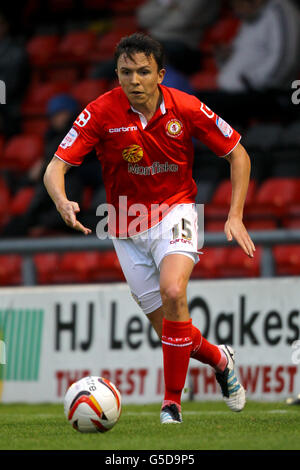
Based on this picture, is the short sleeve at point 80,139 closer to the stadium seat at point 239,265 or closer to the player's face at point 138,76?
the player's face at point 138,76

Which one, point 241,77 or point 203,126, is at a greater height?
point 241,77

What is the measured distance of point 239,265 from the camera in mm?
10320

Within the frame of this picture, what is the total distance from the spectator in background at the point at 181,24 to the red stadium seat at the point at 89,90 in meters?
0.96

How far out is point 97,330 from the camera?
901 centimetres

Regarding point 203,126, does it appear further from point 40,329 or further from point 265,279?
point 40,329

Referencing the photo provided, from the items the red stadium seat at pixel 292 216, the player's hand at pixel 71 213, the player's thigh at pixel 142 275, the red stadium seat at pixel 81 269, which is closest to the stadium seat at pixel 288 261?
the red stadium seat at pixel 292 216

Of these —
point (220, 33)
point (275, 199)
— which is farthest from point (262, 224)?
point (220, 33)

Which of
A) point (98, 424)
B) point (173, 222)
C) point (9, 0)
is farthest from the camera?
point (9, 0)

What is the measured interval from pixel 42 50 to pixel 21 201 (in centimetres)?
358

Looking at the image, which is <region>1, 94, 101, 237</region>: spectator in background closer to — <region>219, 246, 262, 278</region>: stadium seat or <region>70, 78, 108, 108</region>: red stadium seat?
<region>70, 78, 108, 108</region>: red stadium seat

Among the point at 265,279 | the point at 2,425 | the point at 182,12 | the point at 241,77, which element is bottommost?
the point at 2,425

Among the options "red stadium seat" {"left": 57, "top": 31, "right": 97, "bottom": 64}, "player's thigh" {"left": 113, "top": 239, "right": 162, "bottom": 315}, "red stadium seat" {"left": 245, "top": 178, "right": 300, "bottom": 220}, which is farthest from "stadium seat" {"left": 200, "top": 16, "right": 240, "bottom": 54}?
"player's thigh" {"left": 113, "top": 239, "right": 162, "bottom": 315}

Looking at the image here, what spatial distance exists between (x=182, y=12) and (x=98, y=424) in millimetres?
8299

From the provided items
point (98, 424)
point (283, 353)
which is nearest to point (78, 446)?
point (98, 424)
